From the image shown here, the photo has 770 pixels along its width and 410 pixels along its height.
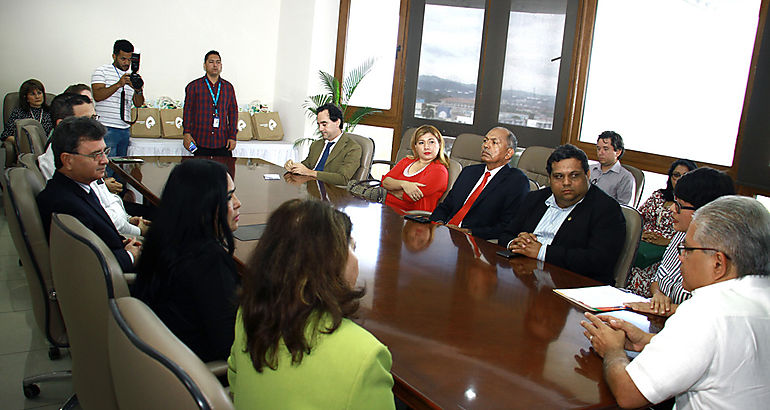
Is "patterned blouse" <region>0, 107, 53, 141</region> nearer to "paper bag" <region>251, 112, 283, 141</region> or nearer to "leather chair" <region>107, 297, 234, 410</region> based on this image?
"paper bag" <region>251, 112, 283, 141</region>

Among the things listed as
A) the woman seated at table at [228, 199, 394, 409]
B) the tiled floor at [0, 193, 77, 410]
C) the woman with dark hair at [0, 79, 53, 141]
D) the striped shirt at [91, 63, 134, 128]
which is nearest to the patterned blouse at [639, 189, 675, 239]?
the woman seated at table at [228, 199, 394, 409]

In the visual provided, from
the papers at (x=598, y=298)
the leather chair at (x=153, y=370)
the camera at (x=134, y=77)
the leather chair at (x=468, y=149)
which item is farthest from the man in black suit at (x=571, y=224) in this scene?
the camera at (x=134, y=77)

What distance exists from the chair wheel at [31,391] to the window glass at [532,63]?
500cm

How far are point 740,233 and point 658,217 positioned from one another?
2.54 m

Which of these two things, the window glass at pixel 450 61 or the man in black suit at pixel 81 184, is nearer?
the man in black suit at pixel 81 184

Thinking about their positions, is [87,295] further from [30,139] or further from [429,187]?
[30,139]

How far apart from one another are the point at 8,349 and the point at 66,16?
196 inches

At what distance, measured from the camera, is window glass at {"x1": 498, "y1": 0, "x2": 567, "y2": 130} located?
5.98 meters

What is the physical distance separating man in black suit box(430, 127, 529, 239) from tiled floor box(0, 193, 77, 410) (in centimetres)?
224

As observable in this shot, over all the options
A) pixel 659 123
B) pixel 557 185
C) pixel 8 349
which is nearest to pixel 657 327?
pixel 557 185

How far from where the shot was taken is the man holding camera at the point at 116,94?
18.5 feet

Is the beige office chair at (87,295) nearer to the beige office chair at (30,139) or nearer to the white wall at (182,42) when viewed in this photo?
the beige office chair at (30,139)

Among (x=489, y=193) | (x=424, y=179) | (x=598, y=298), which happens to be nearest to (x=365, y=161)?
(x=424, y=179)

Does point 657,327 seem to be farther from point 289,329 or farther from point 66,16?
point 66,16
